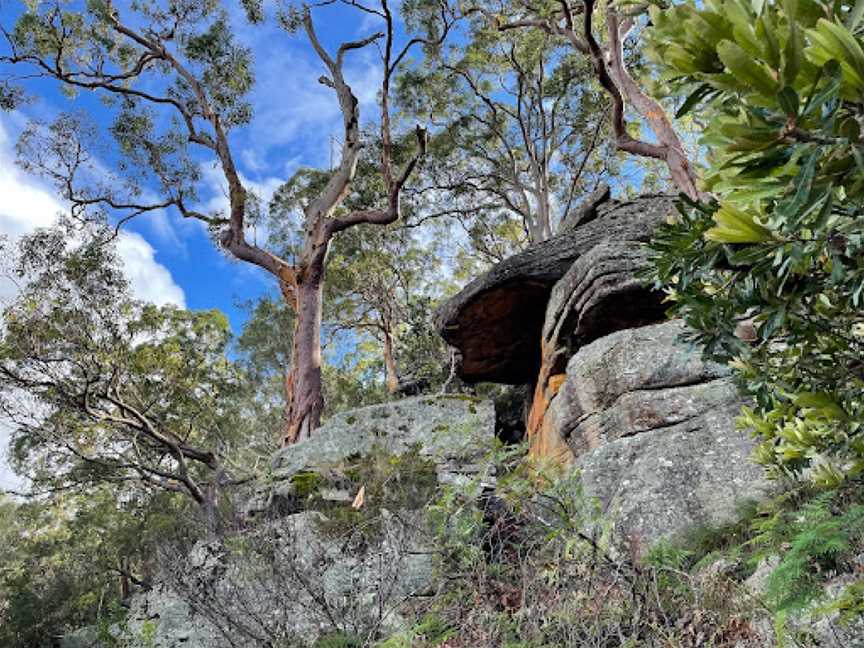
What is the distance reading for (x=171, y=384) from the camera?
45.4 feet

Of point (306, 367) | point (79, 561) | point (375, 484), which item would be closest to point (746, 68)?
point (375, 484)

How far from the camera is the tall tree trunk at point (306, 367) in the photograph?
12422mm

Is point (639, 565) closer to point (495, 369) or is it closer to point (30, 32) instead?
point (495, 369)

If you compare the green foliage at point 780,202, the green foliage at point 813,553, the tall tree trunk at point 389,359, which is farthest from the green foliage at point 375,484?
the tall tree trunk at point 389,359

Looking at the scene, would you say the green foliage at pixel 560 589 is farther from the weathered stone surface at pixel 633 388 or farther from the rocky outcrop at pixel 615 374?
the weathered stone surface at pixel 633 388

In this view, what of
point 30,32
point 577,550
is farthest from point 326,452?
point 30,32

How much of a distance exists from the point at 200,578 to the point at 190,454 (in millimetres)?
6307

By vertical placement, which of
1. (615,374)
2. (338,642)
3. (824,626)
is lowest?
(824,626)

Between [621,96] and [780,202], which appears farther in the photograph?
[621,96]

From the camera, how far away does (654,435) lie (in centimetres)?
635

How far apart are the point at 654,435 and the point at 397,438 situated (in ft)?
14.7

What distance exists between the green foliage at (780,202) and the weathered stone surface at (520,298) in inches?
249

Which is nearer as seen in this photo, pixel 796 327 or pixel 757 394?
pixel 796 327

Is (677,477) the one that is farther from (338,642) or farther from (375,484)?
(375,484)
